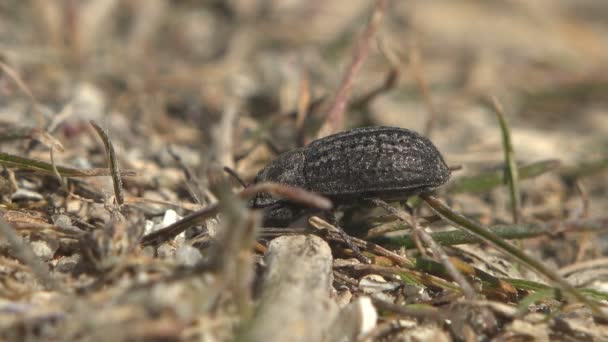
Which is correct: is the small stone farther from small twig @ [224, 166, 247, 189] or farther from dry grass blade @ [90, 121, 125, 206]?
small twig @ [224, 166, 247, 189]

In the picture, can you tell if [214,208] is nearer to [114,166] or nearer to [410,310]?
[114,166]

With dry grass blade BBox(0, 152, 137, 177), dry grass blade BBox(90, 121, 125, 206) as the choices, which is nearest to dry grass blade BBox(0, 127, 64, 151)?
dry grass blade BBox(0, 152, 137, 177)

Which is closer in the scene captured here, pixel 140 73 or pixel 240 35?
pixel 140 73

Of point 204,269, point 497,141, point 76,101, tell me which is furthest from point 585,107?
point 204,269

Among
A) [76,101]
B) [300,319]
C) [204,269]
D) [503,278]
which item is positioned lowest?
[503,278]

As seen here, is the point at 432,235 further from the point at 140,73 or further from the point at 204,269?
the point at 140,73

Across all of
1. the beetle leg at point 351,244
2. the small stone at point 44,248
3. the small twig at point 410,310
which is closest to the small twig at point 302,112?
the beetle leg at point 351,244
